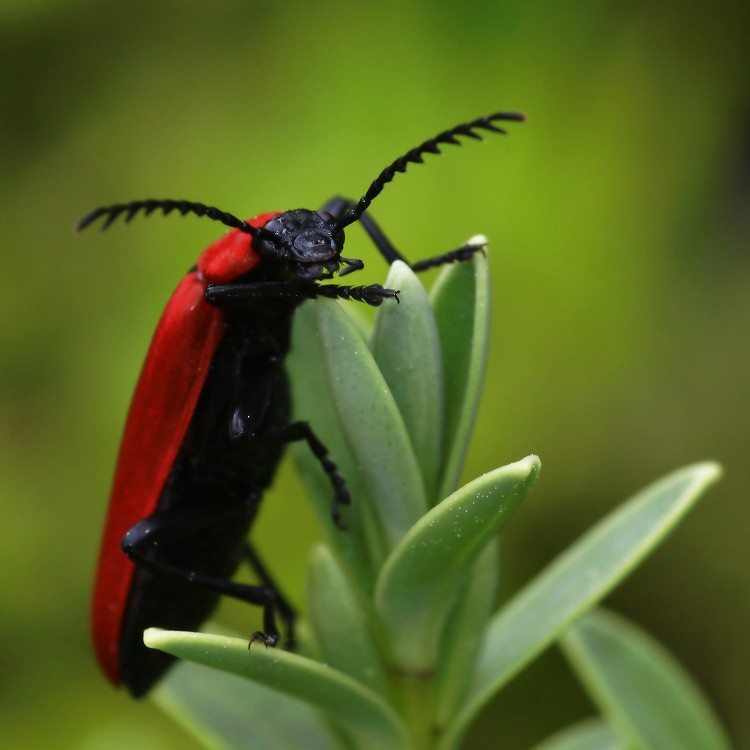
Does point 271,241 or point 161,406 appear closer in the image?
point 271,241

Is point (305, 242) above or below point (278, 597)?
above

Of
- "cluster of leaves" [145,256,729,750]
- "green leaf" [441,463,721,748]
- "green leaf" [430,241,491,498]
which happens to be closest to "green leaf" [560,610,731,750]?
"cluster of leaves" [145,256,729,750]

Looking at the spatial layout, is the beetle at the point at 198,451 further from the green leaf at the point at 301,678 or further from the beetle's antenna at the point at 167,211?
the green leaf at the point at 301,678

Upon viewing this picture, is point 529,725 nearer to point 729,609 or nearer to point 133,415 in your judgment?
point 729,609

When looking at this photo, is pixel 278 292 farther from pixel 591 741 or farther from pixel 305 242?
pixel 591 741

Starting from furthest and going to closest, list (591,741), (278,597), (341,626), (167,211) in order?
1. (278,597)
2. (591,741)
3. (167,211)
4. (341,626)

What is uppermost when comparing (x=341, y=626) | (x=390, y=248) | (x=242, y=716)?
(x=390, y=248)

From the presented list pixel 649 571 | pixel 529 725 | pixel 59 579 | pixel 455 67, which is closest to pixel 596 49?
pixel 455 67

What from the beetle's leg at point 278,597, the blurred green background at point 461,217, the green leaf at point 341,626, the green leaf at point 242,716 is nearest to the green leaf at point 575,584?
the green leaf at point 341,626

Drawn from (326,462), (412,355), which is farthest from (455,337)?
(326,462)
